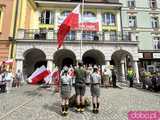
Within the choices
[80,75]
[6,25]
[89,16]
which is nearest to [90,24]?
[89,16]

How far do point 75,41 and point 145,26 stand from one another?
15.4m

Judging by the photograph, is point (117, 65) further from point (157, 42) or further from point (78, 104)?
point (78, 104)

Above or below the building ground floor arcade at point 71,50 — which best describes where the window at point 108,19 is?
above

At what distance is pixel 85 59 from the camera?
28016 mm

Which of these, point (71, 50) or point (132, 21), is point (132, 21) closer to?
Result: point (132, 21)

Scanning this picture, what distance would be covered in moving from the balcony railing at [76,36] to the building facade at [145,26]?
8698 millimetres

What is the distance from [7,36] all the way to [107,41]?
10.5 metres

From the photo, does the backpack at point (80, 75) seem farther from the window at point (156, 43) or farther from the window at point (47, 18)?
the window at point (156, 43)

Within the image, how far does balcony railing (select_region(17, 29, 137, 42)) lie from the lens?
22406mm

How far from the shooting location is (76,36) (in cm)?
2292

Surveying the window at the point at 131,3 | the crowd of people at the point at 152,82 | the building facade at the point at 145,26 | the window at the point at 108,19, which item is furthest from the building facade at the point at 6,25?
the window at the point at 131,3

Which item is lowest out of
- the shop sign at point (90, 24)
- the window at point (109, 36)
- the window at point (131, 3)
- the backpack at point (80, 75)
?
the backpack at point (80, 75)

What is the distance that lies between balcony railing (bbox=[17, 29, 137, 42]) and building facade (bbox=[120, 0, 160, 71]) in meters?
8.70

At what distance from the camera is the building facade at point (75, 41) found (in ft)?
72.4
